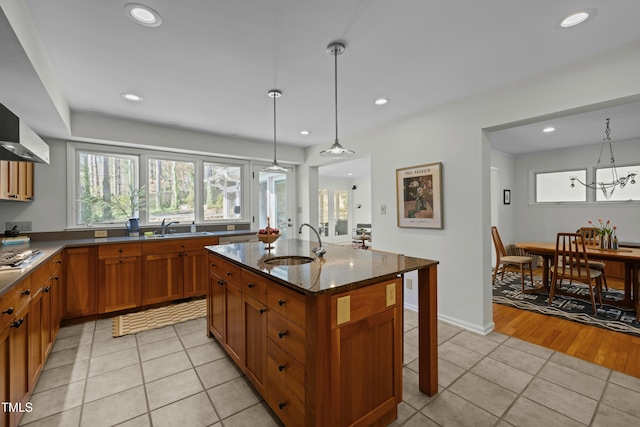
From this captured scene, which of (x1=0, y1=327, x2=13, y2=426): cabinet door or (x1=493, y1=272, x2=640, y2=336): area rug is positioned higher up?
(x1=0, y1=327, x2=13, y2=426): cabinet door

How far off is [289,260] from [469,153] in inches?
86.2

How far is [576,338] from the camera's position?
2.83 metres

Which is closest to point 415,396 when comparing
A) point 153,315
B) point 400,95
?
point 400,95

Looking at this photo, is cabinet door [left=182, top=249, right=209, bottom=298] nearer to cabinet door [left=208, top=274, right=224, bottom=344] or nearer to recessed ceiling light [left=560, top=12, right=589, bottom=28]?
cabinet door [left=208, top=274, right=224, bottom=344]

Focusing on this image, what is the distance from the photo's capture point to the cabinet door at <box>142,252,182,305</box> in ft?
11.9

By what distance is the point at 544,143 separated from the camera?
207 inches

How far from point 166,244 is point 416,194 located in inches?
127

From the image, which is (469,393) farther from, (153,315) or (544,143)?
(544,143)

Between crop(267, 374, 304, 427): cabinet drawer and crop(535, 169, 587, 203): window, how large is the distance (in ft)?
22.3

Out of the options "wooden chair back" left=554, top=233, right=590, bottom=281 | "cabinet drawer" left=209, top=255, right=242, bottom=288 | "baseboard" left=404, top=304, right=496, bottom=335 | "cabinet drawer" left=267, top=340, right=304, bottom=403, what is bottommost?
"baseboard" left=404, top=304, right=496, bottom=335

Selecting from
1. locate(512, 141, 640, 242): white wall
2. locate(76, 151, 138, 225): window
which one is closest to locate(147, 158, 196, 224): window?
locate(76, 151, 138, 225): window

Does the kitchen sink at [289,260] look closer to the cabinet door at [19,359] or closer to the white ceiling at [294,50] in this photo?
the cabinet door at [19,359]

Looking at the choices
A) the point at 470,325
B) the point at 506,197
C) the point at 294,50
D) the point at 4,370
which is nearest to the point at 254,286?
the point at 4,370

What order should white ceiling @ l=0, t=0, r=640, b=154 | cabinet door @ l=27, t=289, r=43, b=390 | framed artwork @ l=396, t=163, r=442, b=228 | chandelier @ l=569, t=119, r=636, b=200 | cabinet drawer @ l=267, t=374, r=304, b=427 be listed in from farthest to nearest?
chandelier @ l=569, t=119, r=636, b=200 < framed artwork @ l=396, t=163, r=442, b=228 < cabinet door @ l=27, t=289, r=43, b=390 < white ceiling @ l=0, t=0, r=640, b=154 < cabinet drawer @ l=267, t=374, r=304, b=427
